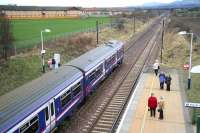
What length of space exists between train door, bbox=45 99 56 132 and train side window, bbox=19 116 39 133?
3.65 feet

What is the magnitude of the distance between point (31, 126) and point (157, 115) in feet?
28.9

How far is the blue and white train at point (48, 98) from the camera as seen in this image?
13500 mm

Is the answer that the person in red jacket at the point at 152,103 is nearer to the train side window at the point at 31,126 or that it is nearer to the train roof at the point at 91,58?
the train roof at the point at 91,58

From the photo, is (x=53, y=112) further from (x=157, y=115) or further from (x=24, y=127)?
(x=157, y=115)

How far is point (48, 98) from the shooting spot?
16.0 meters

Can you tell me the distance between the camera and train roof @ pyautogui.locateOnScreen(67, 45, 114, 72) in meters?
23.5

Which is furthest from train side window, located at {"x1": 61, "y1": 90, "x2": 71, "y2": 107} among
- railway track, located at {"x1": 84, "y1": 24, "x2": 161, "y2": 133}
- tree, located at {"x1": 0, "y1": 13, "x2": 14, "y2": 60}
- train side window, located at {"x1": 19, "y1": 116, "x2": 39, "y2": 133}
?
tree, located at {"x1": 0, "y1": 13, "x2": 14, "y2": 60}

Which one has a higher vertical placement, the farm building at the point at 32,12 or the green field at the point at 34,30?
the farm building at the point at 32,12

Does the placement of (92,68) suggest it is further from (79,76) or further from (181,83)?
(181,83)

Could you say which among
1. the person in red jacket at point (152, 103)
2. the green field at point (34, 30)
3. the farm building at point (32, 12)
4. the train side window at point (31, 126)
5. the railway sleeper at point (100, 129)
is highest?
the farm building at point (32, 12)

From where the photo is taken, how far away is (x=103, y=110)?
71.4ft

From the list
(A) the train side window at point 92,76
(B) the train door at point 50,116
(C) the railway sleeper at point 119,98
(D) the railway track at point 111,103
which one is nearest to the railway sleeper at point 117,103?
(D) the railway track at point 111,103

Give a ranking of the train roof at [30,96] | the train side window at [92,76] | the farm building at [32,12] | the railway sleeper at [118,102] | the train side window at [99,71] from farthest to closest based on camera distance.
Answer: the farm building at [32,12]
the train side window at [99,71]
the train side window at [92,76]
the railway sleeper at [118,102]
the train roof at [30,96]

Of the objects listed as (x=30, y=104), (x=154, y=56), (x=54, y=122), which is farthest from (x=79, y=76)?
(x=154, y=56)
